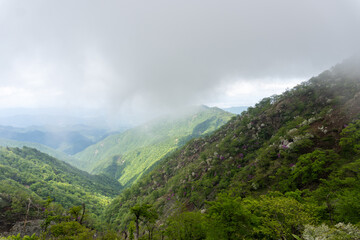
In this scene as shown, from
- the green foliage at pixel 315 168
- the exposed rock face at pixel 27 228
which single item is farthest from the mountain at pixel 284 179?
the exposed rock face at pixel 27 228

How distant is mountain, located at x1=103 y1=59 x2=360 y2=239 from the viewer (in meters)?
22.7

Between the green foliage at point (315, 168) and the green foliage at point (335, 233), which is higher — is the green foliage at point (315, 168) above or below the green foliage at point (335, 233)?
below

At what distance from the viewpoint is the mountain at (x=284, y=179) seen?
2273cm

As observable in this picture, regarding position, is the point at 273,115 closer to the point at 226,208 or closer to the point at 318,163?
the point at 318,163

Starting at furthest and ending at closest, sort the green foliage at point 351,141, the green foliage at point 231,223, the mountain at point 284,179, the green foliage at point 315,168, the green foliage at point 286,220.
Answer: the green foliage at point 351,141 → the green foliage at point 315,168 → the green foliage at point 231,223 → the mountain at point 284,179 → the green foliage at point 286,220

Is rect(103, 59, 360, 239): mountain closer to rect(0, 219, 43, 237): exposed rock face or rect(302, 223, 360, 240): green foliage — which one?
rect(302, 223, 360, 240): green foliage

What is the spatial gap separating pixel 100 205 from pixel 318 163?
214 meters

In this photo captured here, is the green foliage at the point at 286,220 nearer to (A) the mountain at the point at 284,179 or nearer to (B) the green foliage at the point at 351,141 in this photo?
(A) the mountain at the point at 284,179

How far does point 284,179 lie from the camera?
156ft

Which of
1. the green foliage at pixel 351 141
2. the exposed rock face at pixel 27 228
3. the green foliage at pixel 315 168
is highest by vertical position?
the green foliage at pixel 351 141

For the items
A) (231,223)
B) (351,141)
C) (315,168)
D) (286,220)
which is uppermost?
(351,141)

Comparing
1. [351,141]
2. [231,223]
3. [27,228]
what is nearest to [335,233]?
[231,223]

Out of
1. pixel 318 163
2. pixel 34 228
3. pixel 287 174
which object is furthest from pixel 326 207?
pixel 34 228

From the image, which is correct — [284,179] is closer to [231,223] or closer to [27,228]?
[231,223]
